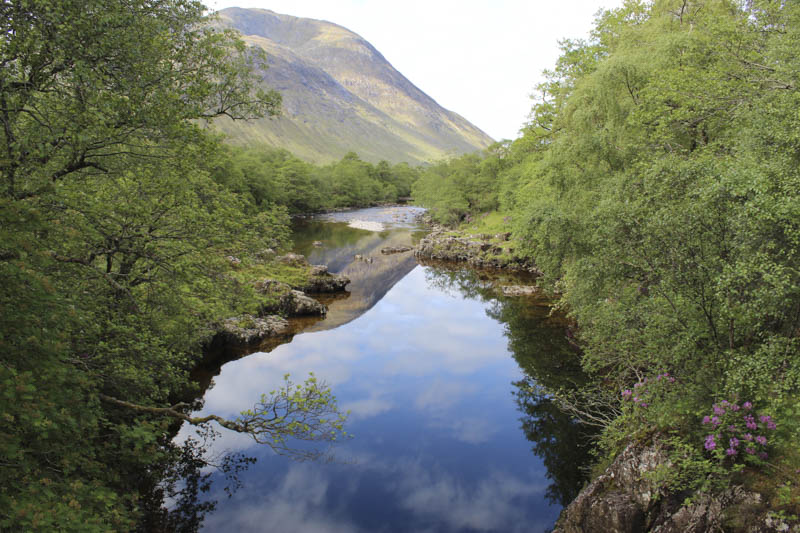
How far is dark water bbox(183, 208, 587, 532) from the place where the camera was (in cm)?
1450

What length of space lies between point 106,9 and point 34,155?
3.52 m

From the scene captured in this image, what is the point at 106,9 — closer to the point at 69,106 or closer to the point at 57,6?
the point at 57,6

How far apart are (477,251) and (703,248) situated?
4399 cm

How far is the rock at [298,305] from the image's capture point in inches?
1289

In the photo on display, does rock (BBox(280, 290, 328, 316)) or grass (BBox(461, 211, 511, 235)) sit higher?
grass (BBox(461, 211, 511, 235))

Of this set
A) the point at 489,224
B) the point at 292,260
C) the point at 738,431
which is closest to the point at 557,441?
the point at 738,431

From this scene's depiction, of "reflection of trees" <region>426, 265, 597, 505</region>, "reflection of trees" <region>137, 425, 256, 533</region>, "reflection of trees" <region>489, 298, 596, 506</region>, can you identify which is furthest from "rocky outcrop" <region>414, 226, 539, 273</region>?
"reflection of trees" <region>137, 425, 256, 533</region>

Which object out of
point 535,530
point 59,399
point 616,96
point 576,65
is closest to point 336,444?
point 535,530

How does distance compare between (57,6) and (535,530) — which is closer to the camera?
(57,6)

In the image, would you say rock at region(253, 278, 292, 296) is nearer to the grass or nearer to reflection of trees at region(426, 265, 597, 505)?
reflection of trees at region(426, 265, 597, 505)

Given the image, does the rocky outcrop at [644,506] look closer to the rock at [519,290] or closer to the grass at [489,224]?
the rock at [519,290]

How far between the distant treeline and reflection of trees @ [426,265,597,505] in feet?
141

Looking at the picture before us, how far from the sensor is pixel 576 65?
3647 cm

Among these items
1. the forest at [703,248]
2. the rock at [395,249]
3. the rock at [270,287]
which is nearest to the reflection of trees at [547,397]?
the forest at [703,248]
